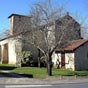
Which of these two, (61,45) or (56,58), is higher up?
(61,45)

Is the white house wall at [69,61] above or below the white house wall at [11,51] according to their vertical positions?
below

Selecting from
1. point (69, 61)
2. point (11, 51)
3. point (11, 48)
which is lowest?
point (69, 61)

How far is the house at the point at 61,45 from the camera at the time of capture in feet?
97.7

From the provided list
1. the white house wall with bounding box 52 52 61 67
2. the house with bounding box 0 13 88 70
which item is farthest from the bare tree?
the white house wall with bounding box 52 52 61 67

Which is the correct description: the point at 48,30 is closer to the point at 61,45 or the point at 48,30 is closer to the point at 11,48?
the point at 61,45

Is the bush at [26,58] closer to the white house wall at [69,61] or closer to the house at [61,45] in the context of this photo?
the house at [61,45]

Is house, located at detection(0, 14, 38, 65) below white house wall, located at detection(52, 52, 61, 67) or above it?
above

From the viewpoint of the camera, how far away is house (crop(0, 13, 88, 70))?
1172 inches

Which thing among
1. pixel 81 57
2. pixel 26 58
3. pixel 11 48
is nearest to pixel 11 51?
pixel 11 48

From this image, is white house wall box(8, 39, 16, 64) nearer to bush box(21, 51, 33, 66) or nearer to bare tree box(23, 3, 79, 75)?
bush box(21, 51, 33, 66)

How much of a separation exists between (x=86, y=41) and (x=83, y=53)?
1.62 m

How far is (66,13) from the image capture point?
29656 millimetres

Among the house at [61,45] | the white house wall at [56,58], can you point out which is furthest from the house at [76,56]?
the white house wall at [56,58]

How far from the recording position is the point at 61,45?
32469 millimetres
